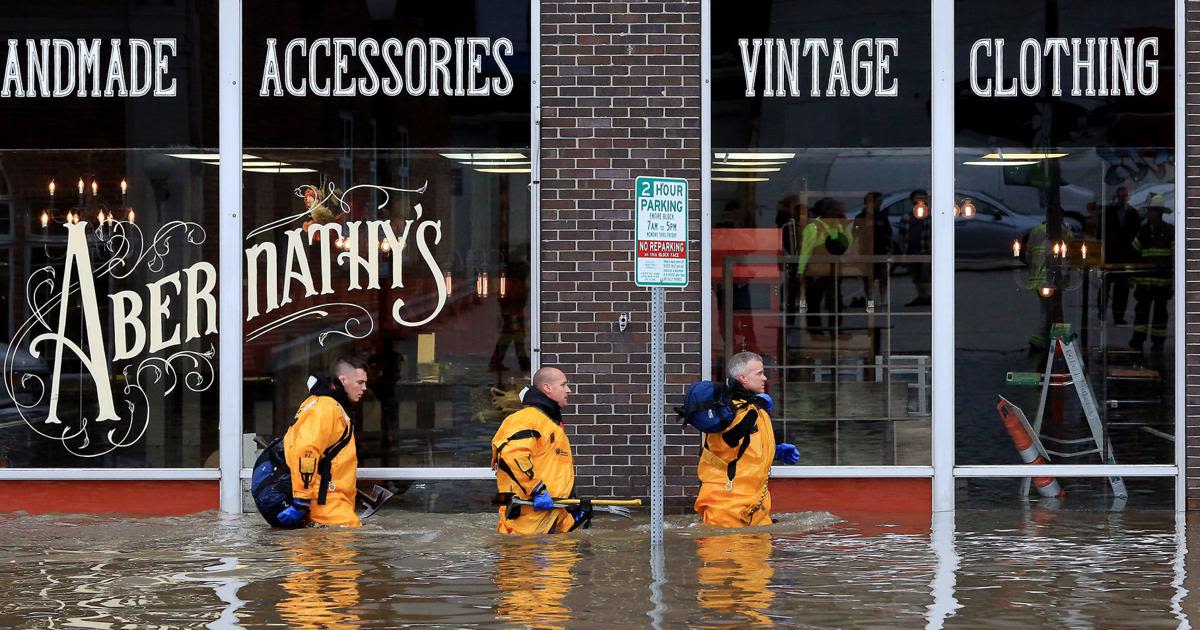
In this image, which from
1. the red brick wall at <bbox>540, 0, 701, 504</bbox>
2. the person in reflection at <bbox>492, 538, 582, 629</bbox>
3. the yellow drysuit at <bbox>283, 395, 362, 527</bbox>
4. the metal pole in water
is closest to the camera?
the person in reflection at <bbox>492, 538, 582, 629</bbox>

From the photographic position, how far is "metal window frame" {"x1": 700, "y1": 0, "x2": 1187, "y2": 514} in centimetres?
1200

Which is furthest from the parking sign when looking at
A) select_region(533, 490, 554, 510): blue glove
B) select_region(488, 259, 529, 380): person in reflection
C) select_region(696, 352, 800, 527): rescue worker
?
select_region(488, 259, 529, 380): person in reflection

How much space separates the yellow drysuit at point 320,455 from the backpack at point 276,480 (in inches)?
1.4

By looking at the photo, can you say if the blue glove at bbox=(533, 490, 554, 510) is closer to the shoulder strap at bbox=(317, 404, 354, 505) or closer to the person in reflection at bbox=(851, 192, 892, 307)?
the shoulder strap at bbox=(317, 404, 354, 505)

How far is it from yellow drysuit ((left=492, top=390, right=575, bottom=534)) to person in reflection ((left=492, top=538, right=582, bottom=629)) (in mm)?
151

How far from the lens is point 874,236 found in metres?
12.1

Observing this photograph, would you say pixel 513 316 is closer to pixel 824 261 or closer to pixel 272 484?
pixel 272 484

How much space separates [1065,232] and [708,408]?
364cm

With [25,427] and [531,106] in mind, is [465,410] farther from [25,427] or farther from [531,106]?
[25,427]

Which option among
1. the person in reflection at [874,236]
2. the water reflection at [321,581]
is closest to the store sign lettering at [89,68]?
the water reflection at [321,581]

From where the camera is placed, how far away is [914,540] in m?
10.8

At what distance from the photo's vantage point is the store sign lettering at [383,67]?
12.1m

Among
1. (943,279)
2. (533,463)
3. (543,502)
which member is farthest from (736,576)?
(943,279)

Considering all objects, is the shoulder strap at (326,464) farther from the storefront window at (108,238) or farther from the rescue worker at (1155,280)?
the rescue worker at (1155,280)
